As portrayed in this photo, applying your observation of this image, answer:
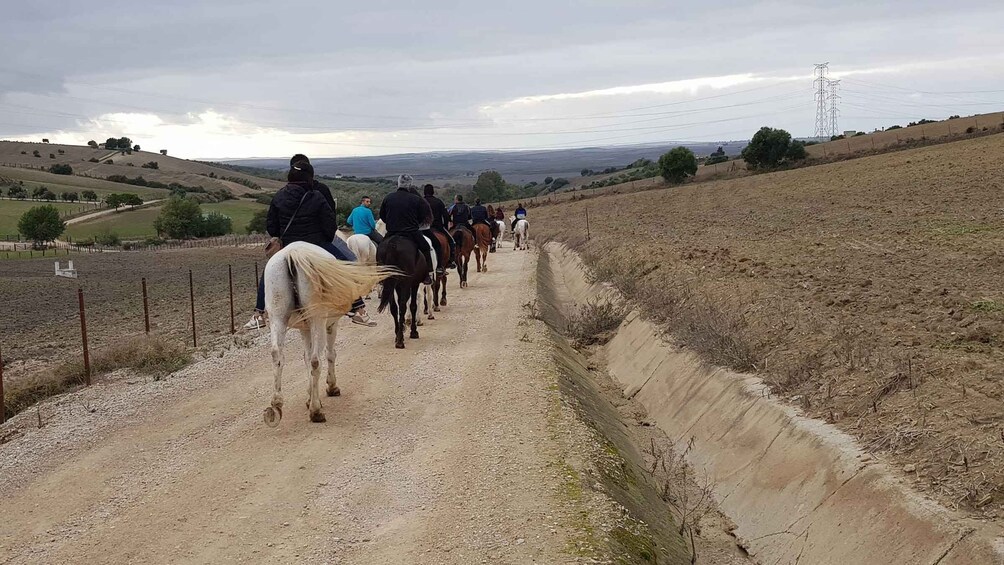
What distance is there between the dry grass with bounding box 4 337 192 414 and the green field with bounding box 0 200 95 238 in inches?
3006

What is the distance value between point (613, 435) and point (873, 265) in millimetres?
9135

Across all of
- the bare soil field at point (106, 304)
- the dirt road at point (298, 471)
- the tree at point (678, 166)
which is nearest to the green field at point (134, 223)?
the bare soil field at point (106, 304)

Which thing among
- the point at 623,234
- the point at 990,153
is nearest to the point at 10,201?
the point at 623,234

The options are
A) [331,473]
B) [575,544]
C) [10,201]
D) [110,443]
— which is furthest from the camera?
[10,201]

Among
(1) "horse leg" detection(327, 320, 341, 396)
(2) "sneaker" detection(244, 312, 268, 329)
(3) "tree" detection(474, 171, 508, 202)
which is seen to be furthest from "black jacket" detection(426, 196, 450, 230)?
(3) "tree" detection(474, 171, 508, 202)

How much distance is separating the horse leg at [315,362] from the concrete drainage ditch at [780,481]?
10.6 ft

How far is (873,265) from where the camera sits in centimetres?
1725

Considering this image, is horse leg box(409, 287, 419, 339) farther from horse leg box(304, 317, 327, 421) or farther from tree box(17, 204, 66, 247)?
tree box(17, 204, 66, 247)

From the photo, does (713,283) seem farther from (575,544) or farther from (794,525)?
(575,544)

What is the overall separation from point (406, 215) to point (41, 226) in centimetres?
7541

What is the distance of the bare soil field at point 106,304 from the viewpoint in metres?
19.9

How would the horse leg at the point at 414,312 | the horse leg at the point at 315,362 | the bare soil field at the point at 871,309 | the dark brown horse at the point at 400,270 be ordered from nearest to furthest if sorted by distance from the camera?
the bare soil field at the point at 871,309, the horse leg at the point at 315,362, the dark brown horse at the point at 400,270, the horse leg at the point at 414,312

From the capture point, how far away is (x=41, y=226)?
7788 centimetres

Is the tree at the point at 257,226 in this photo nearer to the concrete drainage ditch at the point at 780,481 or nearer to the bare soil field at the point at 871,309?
the bare soil field at the point at 871,309
